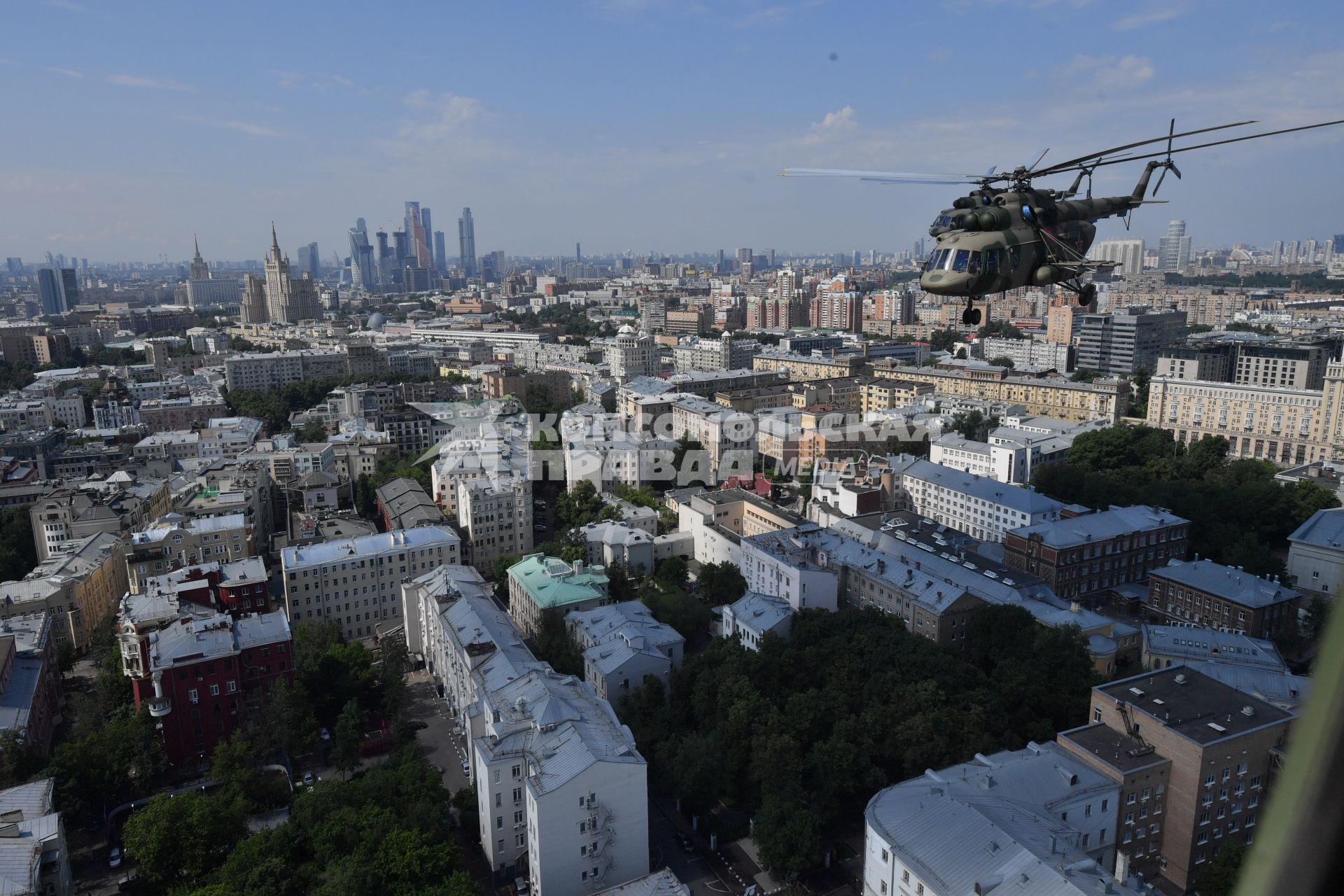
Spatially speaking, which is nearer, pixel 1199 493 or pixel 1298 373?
pixel 1199 493

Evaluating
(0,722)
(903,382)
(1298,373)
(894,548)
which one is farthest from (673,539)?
(1298,373)

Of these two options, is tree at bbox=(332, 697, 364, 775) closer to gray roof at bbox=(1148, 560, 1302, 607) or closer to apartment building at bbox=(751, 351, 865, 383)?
gray roof at bbox=(1148, 560, 1302, 607)

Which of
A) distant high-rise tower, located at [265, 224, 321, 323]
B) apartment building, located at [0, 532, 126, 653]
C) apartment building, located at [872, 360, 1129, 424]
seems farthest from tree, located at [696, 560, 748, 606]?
distant high-rise tower, located at [265, 224, 321, 323]

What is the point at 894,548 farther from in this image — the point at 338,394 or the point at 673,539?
the point at 338,394

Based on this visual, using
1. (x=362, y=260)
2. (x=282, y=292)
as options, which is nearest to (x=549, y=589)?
(x=282, y=292)

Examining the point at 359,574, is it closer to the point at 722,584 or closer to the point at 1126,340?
the point at 722,584
